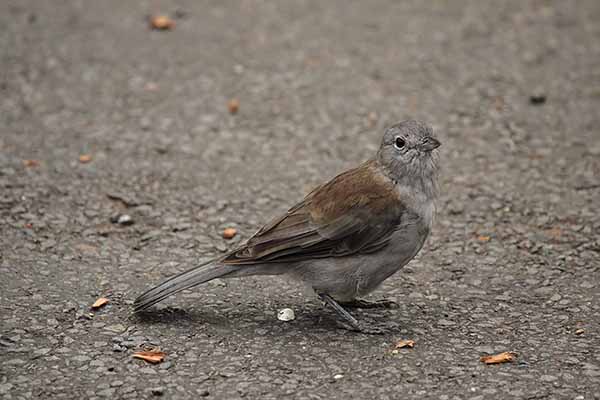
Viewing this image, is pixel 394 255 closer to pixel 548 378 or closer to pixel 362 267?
pixel 362 267

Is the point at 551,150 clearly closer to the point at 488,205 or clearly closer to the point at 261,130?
the point at 488,205

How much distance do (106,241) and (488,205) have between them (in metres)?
2.85

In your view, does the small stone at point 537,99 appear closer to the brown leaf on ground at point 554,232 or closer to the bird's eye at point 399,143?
the brown leaf on ground at point 554,232

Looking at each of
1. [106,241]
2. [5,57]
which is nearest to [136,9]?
[5,57]

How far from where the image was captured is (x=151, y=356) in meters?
4.87

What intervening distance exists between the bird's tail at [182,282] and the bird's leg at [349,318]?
1.86 feet

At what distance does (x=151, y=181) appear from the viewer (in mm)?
7090

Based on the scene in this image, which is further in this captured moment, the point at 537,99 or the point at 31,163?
the point at 537,99

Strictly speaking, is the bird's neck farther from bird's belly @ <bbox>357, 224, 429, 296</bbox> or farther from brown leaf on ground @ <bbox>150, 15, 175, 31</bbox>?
brown leaf on ground @ <bbox>150, 15, 175, 31</bbox>

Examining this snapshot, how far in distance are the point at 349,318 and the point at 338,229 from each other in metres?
0.53

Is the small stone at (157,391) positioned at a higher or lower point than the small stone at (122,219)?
higher

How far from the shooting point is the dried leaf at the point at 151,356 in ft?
15.9

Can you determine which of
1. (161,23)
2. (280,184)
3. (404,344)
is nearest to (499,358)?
(404,344)

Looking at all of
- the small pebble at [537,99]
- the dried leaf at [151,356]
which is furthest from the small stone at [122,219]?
the small pebble at [537,99]
